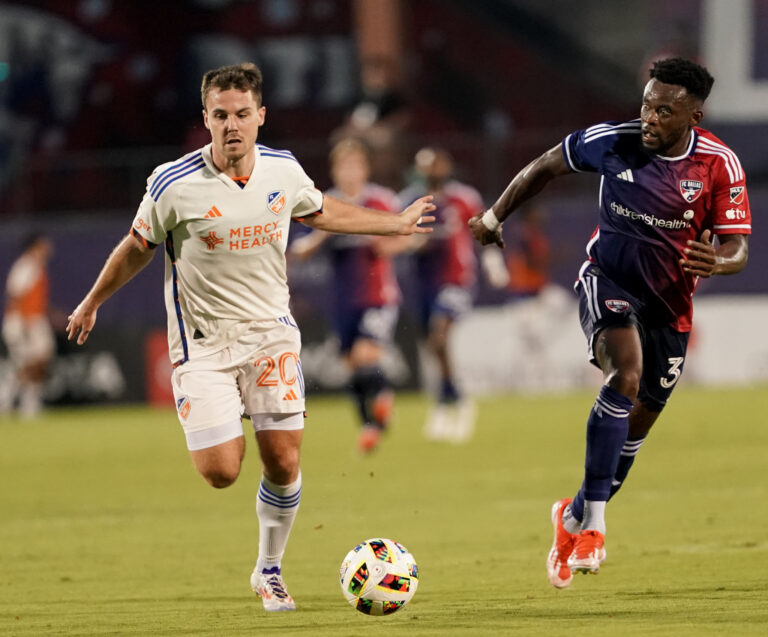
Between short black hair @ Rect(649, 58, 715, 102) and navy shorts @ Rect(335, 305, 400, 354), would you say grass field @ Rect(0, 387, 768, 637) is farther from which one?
short black hair @ Rect(649, 58, 715, 102)

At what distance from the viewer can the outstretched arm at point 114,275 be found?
704cm

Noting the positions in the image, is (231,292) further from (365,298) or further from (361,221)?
(365,298)

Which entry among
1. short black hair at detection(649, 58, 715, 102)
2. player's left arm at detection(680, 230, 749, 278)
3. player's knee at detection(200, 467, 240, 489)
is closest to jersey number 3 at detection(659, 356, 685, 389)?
player's left arm at detection(680, 230, 749, 278)

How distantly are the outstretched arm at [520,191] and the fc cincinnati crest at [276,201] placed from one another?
3.57 feet

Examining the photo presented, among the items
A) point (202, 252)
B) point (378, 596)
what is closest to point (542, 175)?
point (202, 252)

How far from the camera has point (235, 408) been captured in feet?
23.1

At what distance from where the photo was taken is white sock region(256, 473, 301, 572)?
23.5 ft

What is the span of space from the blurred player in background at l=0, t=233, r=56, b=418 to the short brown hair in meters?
15.5

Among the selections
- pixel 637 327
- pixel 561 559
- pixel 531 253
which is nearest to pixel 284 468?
pixel 561 559

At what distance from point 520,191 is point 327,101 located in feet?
65.0

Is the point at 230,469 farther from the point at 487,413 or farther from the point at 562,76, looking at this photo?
the point at 562,76

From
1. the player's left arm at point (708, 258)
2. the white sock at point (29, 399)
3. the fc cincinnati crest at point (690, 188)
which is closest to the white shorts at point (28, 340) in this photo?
the white sock at point (29, 399)

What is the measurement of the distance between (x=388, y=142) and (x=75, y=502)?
1113cm

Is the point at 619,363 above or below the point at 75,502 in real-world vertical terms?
above
